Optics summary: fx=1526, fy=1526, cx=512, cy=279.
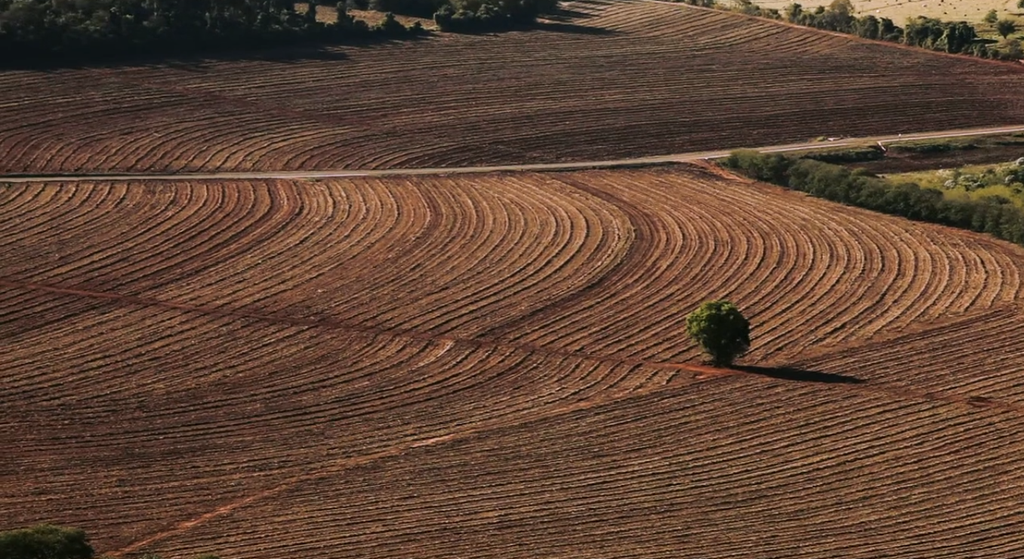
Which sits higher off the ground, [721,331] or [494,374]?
[721,331]

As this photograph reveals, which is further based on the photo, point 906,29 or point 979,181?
point 906,29

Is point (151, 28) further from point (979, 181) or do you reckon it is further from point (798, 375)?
point (798, 375)

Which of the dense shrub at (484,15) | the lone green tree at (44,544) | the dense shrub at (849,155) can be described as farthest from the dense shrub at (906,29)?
the lone green tree at (44,544)

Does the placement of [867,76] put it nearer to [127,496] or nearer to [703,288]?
[703,288]

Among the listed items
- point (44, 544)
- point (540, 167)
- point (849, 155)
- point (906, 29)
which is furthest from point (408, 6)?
point (44, 544)

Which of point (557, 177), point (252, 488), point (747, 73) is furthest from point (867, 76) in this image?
point (252, 488)

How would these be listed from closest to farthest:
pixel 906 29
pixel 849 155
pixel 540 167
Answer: pixel 540 167 → pixel 849 155 → pixel 906 29
